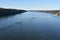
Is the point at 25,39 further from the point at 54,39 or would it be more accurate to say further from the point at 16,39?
the point at 54,39

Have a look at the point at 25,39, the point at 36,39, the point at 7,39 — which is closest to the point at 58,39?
the point at 36,39

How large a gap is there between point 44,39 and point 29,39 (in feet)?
5.82

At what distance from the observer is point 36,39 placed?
15250 mm

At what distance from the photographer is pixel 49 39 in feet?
50.1

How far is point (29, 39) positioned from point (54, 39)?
2963 mm

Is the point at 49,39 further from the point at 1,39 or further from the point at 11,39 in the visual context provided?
the point at 1,39

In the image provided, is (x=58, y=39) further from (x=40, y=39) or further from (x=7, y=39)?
(x=7, y=39)

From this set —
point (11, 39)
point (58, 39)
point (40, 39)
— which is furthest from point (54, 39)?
point (11, 39)

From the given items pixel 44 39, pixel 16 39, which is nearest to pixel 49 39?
pixel 44 39

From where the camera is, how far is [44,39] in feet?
50.2

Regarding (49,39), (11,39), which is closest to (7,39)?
(11,39)

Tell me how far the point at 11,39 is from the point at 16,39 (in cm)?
59

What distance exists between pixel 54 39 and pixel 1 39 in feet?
20.3

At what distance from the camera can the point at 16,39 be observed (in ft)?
48.8
